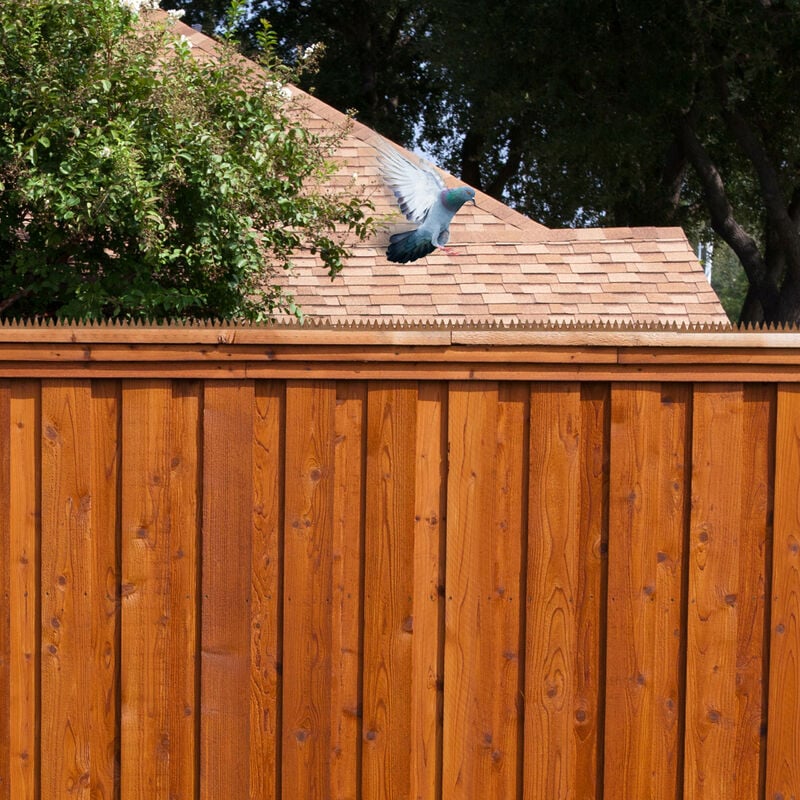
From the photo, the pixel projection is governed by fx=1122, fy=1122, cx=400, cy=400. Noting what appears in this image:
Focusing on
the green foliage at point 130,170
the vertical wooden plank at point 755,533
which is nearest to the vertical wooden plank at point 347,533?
the vertical wooden plank at point 755,533

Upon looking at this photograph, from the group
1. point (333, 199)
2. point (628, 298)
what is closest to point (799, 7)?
point (628, 298)

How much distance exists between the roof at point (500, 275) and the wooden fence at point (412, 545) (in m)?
6.68

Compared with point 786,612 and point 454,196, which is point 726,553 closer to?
point 786,612

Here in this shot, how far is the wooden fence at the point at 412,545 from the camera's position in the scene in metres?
3.01

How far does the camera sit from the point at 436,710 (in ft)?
10.0

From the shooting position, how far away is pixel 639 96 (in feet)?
60.3

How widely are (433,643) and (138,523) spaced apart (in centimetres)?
86

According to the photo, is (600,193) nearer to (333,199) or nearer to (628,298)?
(628,298)

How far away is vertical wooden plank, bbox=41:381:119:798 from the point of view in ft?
9.87

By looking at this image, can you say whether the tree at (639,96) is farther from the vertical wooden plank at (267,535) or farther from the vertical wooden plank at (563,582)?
the vertical wooden plank at (267,535)

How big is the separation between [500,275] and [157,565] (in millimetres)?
7619

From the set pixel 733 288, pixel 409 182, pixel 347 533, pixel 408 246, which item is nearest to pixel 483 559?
pixel 347 533

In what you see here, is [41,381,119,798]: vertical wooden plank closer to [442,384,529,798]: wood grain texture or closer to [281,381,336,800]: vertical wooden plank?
[281,381,336,800]: vertical wooden plank

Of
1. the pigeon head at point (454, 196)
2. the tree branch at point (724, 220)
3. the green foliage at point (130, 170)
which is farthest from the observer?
the tree branch at point (724, 220)
